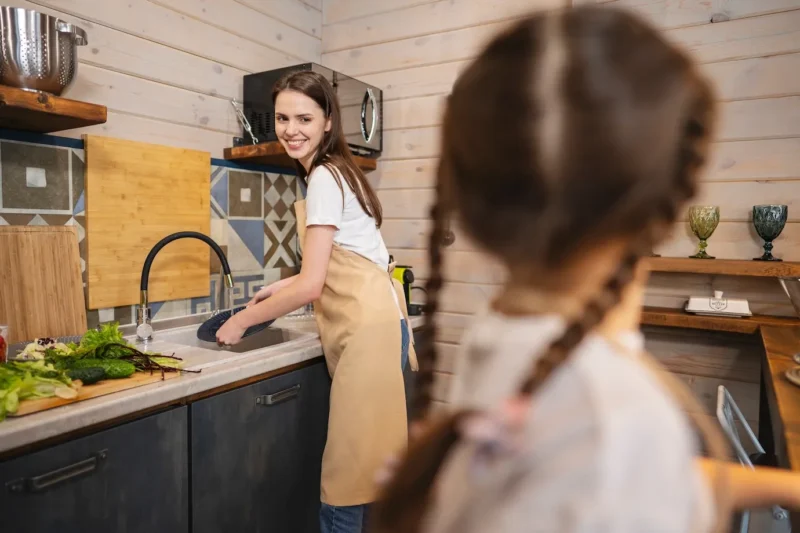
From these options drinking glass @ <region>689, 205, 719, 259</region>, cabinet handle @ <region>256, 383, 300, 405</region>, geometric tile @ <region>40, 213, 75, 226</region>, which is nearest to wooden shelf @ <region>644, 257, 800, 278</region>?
drinking glass @ <region>689, 205, 719, 259</region>

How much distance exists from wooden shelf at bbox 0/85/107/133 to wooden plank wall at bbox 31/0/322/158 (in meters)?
0.15

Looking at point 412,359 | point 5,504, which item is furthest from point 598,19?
point 412,359

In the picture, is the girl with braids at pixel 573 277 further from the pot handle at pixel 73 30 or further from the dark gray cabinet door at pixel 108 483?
the pot handle at pixel 73 30

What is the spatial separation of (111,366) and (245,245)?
1034mm

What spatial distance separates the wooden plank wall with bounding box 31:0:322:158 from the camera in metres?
1.64

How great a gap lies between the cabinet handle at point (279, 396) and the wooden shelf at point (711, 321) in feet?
3.90

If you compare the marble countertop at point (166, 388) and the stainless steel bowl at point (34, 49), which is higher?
the stainless steel bowl at point (34, 49)

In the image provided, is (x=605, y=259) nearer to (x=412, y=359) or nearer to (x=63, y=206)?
(x=412, y=359)

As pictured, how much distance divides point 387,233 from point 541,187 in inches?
83.7

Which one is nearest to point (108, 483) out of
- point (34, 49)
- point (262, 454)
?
point (262, 454)

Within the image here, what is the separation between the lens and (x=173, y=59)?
73.7 inches

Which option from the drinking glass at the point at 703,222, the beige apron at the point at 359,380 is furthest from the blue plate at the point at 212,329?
the drinking glass at the point at 703,222

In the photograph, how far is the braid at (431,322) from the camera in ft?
1.61

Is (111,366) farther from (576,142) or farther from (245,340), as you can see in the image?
(576,142)
